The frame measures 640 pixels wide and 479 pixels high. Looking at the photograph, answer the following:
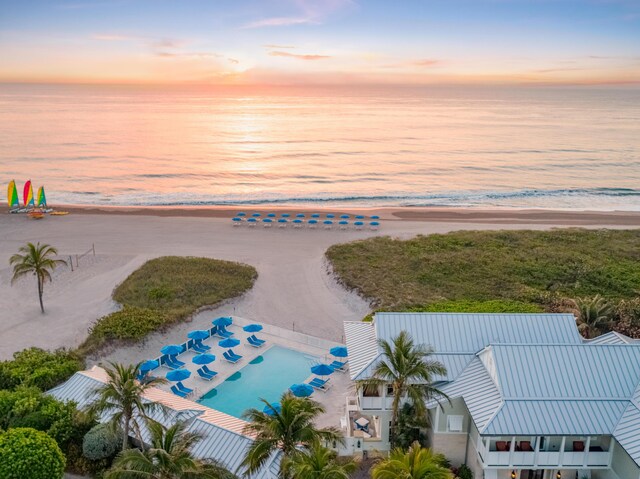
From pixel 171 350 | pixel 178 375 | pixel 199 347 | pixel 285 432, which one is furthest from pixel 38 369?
pixel 285 432

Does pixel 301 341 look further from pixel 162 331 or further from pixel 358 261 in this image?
pixel 358 261

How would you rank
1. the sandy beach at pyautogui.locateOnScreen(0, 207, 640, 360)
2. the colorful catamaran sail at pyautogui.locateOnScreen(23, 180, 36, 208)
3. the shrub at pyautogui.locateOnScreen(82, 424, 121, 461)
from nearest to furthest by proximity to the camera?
the shrub at pyautogui.locateOnScreen(82, 424, 121, 461) → the sandy beach at pyautogui.locateOnScreen(0, 207, 640, 360) → the colorful catamaran sail at pyautogui.locateOnScreen(23, 180, 36, 208)

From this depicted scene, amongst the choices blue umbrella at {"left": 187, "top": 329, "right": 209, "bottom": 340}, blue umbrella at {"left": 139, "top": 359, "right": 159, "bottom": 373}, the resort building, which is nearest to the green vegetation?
blue umbrella at {"left": 187, "top": 329, "right": 209, "bottom": 340}

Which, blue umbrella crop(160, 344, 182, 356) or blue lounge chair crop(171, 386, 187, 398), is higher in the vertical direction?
blue umbrella crop(160, 344, 182, 356)

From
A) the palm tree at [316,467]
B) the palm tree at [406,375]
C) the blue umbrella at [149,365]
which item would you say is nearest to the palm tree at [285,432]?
the palm tree at [316,467]

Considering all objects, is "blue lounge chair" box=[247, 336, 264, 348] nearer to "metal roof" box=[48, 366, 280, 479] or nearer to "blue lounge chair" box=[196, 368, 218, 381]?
"blue lounge chair" box=[196, 368, 218, 381]

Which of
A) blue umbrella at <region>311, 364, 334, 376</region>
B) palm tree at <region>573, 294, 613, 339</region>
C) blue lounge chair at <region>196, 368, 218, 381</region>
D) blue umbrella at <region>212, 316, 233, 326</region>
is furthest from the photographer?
blue umbrella at <region>212, 316, 233, 326</region>
